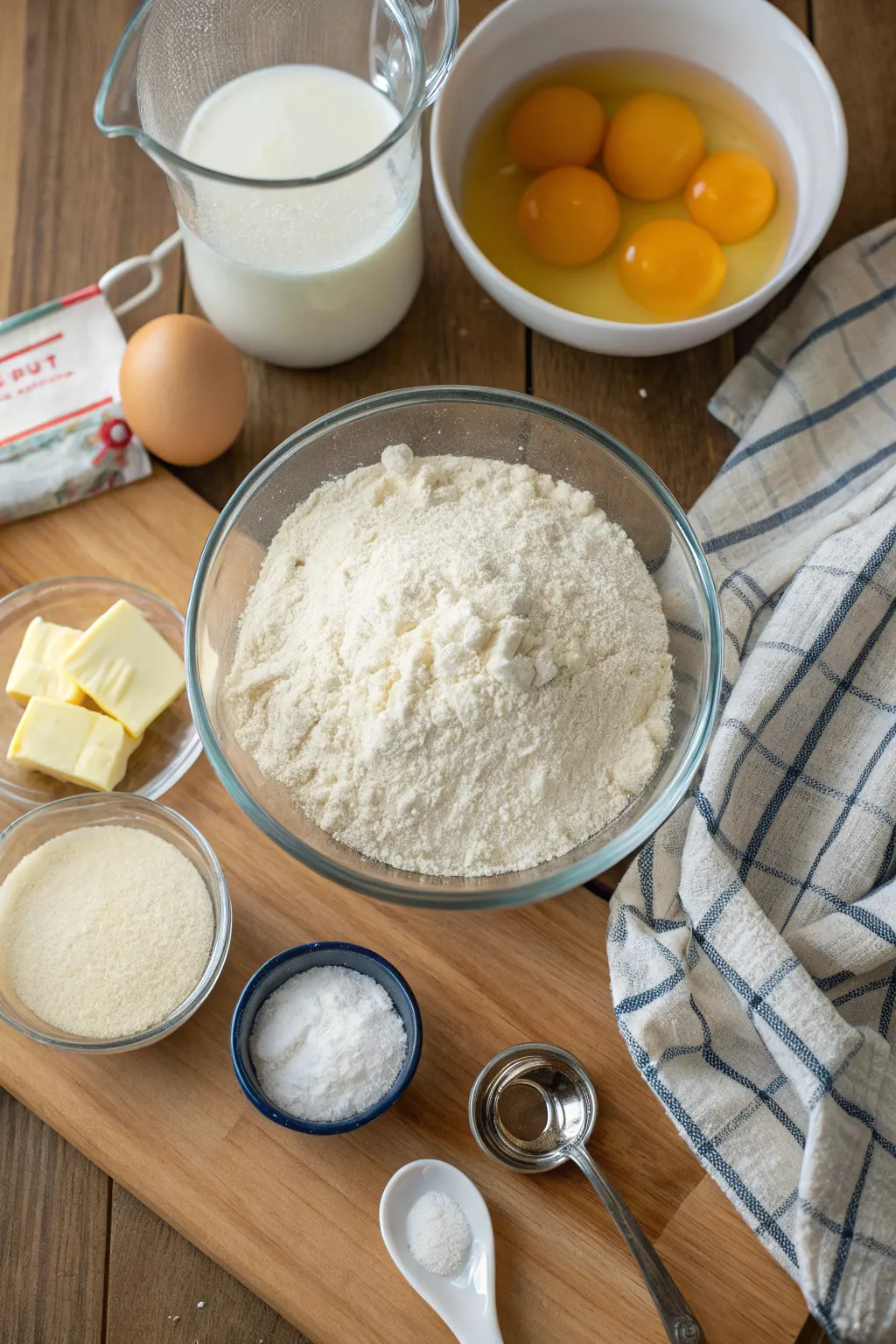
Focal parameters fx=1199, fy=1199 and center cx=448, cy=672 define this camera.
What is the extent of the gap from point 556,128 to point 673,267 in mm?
253

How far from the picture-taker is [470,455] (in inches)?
56.8

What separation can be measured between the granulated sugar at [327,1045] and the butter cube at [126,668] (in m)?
0.37

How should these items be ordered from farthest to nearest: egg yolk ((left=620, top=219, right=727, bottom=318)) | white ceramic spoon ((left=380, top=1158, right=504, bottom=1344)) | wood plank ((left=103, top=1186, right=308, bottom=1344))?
egg yolk ((left=620, top=219, right=727, bottom=318)) < wood plank ((left=103, top=1186, right=308, bottom=1344)) < white ceramic spoon ((left=380, top=1158, right=504, bottom=1344))

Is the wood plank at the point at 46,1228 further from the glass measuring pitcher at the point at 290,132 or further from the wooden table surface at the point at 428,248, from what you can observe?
the glass measuring pitcher at the point at 290,132

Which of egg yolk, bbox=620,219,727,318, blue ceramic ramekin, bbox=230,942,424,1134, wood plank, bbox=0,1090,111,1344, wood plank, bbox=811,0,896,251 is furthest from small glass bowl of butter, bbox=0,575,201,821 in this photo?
wood plank, bbox=811,0,896,251

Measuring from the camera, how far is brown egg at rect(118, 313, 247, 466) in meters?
1.46

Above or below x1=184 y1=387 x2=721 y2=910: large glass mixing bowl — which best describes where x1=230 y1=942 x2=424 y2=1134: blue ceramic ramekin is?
below

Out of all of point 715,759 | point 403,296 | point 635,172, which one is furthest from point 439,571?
point 635,172

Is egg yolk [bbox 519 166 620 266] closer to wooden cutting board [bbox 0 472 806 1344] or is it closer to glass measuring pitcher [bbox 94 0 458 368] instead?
glass measuring pitcher [bbox 94 0 458 368]

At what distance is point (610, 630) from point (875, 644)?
0.38 metres

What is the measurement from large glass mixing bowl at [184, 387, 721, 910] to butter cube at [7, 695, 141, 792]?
200 mm

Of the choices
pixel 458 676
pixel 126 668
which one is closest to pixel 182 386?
pixel 126 668

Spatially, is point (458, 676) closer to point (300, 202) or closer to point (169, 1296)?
point (300, 202)

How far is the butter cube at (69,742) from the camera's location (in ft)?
4.68
